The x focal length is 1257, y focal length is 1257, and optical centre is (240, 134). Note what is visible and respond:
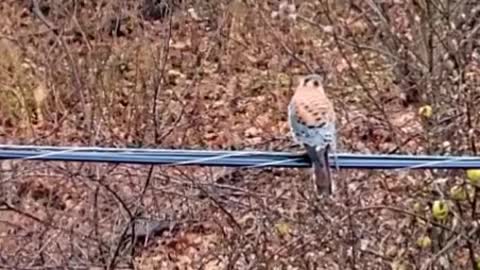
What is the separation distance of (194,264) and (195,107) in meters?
1.80

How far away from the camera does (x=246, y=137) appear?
9.04 metres

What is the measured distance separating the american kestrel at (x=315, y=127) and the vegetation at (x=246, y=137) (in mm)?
621

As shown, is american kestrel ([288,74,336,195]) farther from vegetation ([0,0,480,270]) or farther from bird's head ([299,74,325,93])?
vegetation ([0,0,480,270])

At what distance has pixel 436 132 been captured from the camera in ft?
17.4

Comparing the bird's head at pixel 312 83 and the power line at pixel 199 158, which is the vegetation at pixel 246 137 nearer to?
the bird's head at pixel 312 83

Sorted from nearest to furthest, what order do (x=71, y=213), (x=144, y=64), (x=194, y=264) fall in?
(x=71, y=213), (x=194, y=264), (x=144, y=64)

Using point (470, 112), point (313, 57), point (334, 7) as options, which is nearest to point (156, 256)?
point (313, 57)

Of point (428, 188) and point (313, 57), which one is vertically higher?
point (313, 57)

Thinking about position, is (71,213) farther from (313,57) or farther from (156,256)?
(313,57)

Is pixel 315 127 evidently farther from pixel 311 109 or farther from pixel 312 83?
pixel 312 83

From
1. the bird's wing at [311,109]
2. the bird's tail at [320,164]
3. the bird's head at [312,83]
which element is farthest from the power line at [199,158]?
the bird's head at [312,83]

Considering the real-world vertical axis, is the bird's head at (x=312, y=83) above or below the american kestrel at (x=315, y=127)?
above

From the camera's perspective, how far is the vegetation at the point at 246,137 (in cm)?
538

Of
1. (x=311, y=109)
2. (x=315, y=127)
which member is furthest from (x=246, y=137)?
(x=315, y=127)
